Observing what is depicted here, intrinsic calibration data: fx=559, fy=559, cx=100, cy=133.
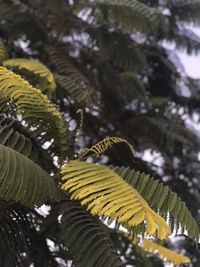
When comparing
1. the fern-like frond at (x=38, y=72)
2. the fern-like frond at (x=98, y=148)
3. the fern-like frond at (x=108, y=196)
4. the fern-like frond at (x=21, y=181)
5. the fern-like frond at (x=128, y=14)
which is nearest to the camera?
the fern-like frond at (x=108, y=196)

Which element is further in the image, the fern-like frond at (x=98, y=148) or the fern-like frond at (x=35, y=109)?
the fern-like frond at (x=98, y=148)

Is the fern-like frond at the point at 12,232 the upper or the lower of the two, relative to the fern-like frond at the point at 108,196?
lower

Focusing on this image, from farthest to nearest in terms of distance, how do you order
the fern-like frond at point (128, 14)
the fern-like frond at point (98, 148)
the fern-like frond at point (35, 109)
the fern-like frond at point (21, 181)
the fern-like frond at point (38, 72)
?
the fern-like frond at point (128, 14)
the fern-like frond at point (38, 72)
the fern-like frond at point (98, 148)
the fern-like frond at point (35, 109)
the fern-like frond at point (21, 181)

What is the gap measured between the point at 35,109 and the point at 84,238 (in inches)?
23.8

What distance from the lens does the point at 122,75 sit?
4.57 m

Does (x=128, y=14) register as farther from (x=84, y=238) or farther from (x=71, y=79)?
(x=84, y=238)

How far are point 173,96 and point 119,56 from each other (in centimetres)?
120

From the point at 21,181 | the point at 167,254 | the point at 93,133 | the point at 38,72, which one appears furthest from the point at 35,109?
the point at 93,133

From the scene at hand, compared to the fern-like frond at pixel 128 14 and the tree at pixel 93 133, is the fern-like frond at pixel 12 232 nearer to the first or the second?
the tree at pixel 93 133

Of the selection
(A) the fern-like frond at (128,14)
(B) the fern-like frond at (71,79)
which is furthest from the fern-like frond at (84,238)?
(A) the fern-like frond at (128,14)

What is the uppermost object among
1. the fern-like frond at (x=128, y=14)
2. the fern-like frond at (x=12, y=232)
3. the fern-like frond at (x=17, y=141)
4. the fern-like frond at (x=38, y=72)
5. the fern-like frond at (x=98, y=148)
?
the fern-like frond at (x=128, y=14)

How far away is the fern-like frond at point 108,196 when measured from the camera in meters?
1.87

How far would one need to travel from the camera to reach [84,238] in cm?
222

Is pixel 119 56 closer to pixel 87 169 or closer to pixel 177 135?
pixel 177 135
